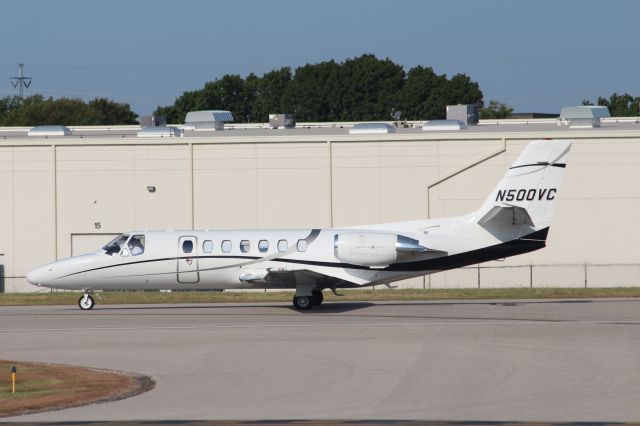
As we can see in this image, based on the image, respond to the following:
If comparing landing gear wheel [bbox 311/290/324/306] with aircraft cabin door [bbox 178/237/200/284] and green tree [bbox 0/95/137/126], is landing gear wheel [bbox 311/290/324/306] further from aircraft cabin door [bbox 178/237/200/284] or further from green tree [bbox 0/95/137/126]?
green tree [bbox 0/95/137/126]

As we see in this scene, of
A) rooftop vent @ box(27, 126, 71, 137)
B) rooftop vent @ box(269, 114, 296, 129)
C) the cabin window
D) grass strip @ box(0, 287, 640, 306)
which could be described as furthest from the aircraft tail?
rooftop vent @ box(269, 114, 296, 129)

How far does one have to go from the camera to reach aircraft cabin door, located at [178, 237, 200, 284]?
33875 mm

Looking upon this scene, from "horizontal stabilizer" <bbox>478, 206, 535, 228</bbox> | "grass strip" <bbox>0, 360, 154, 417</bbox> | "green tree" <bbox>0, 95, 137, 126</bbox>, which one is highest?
"green tree" <bbox>0, 95, 137, 126</bbox>

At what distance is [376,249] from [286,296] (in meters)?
10.3

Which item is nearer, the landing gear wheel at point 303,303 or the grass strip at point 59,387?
the grass strip at point 59,387

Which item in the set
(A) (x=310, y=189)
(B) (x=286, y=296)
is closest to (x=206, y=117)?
(A) (x=310, y=189)

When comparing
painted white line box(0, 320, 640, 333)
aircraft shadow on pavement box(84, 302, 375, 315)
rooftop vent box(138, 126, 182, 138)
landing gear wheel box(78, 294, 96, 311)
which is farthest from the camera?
rooftop vent box(138, 126, 182, 138)

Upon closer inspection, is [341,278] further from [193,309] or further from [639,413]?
[639,413]

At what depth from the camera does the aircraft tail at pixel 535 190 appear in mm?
32438

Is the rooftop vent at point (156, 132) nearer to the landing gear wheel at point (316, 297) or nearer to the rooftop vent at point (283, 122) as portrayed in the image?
the rooftop vent at point (283, 122)

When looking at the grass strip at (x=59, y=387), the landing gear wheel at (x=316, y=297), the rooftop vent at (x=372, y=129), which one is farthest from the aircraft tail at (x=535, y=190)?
the rooftop vent at (x=372, y=129)

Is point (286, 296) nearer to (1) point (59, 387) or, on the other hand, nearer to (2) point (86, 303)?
(2) point (86, 303)

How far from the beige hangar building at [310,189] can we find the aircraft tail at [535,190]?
51.9ft

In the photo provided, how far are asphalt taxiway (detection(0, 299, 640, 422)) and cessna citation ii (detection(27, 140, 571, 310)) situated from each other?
103cm
